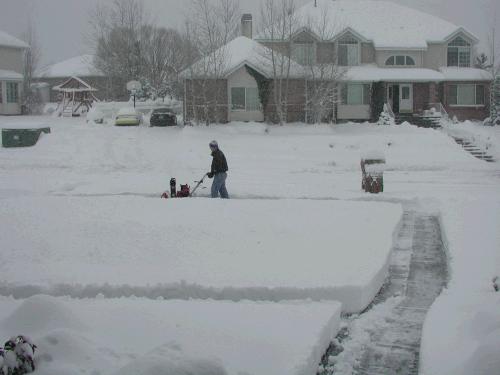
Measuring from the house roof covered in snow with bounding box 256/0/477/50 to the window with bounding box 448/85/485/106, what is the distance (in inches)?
125

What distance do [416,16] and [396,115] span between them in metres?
8.71

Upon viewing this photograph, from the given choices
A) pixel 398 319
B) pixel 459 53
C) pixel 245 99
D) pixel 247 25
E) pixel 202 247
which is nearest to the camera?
pixel 398 319

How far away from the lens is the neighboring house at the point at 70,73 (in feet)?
217

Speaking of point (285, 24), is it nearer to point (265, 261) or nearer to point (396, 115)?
point (396, 115)

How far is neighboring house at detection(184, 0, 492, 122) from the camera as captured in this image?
38469 millimetres

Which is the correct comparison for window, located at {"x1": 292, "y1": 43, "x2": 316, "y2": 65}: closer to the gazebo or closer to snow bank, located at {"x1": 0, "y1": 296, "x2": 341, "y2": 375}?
the gazebo

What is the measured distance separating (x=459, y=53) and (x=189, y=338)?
40609 millimetres

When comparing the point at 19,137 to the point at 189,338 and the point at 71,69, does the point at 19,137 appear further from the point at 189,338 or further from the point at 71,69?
the point at 71,69

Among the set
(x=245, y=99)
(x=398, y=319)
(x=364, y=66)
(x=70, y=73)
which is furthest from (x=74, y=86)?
(x=398, y=319)

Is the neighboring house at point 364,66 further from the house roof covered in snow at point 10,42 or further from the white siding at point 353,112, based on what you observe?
the house roof covered in snow at point 10,42

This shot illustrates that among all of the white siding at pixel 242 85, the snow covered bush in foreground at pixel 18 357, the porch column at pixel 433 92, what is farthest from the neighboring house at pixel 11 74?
the snow covered bush in foreground at pixel 18 357

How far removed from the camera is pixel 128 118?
39750mm

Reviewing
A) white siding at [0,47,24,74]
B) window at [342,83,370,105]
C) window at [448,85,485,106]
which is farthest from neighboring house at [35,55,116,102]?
window at [448,85,485,106]

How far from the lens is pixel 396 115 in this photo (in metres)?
41.2
